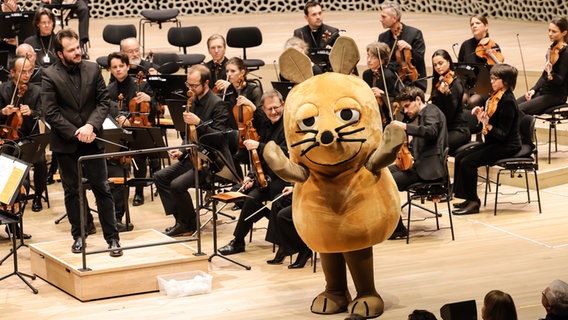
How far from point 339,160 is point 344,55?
2.17ft

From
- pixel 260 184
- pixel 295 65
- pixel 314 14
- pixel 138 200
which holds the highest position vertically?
pixel 295 65

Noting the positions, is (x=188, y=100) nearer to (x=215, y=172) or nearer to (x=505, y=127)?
(x=215, y=172)

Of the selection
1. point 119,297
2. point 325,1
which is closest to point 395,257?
point 119,297

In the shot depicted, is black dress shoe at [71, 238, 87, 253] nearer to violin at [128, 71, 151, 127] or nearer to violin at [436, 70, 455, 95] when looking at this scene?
violin at [128, 71, 151, 127]

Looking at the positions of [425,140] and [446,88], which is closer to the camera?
[425,140]

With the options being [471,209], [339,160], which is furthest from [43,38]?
[339,160]

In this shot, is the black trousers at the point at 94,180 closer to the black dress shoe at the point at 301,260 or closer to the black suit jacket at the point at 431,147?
Result: the black dress shoe at the point at 301,260

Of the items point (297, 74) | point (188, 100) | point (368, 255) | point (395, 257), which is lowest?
point (395, 257)

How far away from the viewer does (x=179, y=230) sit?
8.65 meters

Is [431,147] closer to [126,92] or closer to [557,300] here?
[126,92]

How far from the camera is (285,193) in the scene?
7.65 m

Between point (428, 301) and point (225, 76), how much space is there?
153 inches

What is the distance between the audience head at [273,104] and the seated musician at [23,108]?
7.55 ft

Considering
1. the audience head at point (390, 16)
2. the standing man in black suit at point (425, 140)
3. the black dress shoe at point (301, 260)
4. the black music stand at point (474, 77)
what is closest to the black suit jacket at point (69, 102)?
the black dress shoe at point (301, 260)
